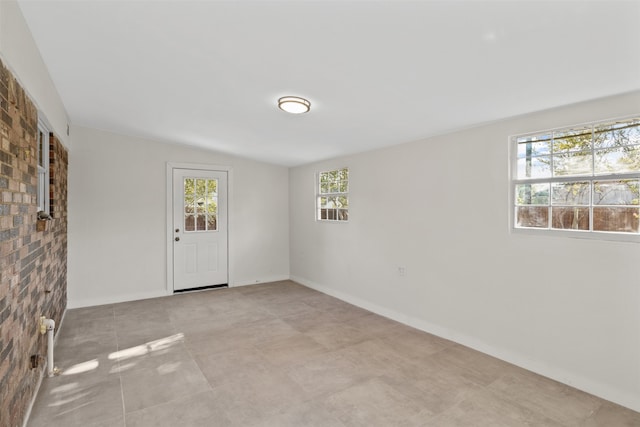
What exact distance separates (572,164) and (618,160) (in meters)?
0.28

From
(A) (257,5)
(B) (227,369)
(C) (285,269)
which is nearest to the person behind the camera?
(A) (257,5)

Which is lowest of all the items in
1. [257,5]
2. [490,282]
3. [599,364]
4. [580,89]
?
[599,364]

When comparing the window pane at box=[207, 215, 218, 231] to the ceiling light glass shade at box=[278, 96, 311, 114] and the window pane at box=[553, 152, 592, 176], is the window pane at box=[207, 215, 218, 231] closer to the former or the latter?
the ceiling light glass shade at box=[278, 96, 311, 114]

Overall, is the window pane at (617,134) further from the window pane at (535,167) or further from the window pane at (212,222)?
the window pane at (212,222)

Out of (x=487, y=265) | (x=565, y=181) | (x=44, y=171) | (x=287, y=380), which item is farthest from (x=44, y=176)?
(x=565, y=181)

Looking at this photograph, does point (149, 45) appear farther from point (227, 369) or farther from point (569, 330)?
point (569, 330)

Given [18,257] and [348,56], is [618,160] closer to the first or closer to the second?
[348,56]

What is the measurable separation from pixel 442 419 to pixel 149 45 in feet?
10.2

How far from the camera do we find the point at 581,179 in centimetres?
254

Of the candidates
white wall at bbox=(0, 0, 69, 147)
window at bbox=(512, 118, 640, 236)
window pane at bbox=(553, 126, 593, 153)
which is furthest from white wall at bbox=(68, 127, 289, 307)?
window pane at bbox=(553, 126, 593, 153)

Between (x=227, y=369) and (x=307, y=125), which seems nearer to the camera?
(x=227, y=369)

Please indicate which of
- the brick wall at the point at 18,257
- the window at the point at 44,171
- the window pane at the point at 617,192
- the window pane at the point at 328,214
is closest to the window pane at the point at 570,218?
the window pane at the point at 617,192

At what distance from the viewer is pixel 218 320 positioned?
3988mm

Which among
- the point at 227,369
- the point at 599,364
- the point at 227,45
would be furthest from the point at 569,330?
the point at 227,45
